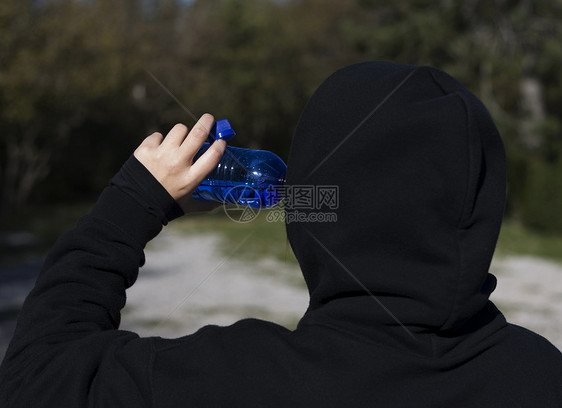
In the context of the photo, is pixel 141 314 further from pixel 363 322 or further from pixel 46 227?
pixel 46 227

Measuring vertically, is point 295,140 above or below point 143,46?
below

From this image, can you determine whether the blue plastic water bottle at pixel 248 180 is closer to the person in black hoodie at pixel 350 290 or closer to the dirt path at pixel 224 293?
the person in black hoodie at pixel 350 290

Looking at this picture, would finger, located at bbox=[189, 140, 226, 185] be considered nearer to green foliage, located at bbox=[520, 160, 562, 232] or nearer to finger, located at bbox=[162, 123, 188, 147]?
finger, located at bbox=[162, 123, 188, 147]

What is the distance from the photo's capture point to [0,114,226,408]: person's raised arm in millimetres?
1099

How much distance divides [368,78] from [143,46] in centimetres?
2163

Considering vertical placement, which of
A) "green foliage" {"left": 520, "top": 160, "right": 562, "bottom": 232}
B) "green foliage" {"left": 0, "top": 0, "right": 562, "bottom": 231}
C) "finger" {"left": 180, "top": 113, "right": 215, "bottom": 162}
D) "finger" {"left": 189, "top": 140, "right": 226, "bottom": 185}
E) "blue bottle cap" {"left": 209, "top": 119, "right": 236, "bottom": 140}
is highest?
"green foliage" {"left": 0, "top": 0, "right": 562, "bottom": 231}

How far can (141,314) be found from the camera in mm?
7602

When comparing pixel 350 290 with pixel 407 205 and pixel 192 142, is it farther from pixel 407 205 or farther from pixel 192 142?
pixel 192 142

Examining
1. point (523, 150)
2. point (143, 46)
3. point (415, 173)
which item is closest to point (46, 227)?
point (143, 46)

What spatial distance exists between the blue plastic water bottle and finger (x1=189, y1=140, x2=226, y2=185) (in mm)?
679

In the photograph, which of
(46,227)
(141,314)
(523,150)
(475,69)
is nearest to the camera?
(141,314)

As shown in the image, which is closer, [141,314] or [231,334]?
[231,334]

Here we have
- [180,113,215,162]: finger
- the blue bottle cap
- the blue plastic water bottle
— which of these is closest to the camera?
[180,113,215,162]: finger

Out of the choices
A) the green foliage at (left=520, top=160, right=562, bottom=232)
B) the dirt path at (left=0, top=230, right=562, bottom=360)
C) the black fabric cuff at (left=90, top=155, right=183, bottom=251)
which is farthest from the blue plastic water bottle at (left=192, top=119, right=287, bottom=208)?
the green foliage at (left=520, top=160, right=562, bottom=232)
